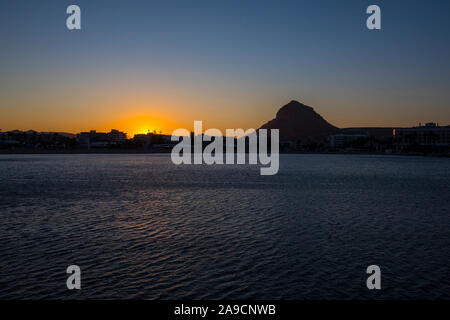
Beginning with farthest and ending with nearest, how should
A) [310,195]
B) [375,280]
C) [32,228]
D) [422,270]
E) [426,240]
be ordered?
[310,195], [32,228], [426,240], [422,270], [375,280]

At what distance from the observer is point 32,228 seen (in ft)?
65.5

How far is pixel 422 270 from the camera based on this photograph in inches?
543

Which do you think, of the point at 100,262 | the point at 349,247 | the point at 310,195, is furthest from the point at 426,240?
the point at 310,195

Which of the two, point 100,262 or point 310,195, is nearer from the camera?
point 100,262

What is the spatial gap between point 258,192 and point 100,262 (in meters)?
26.6
